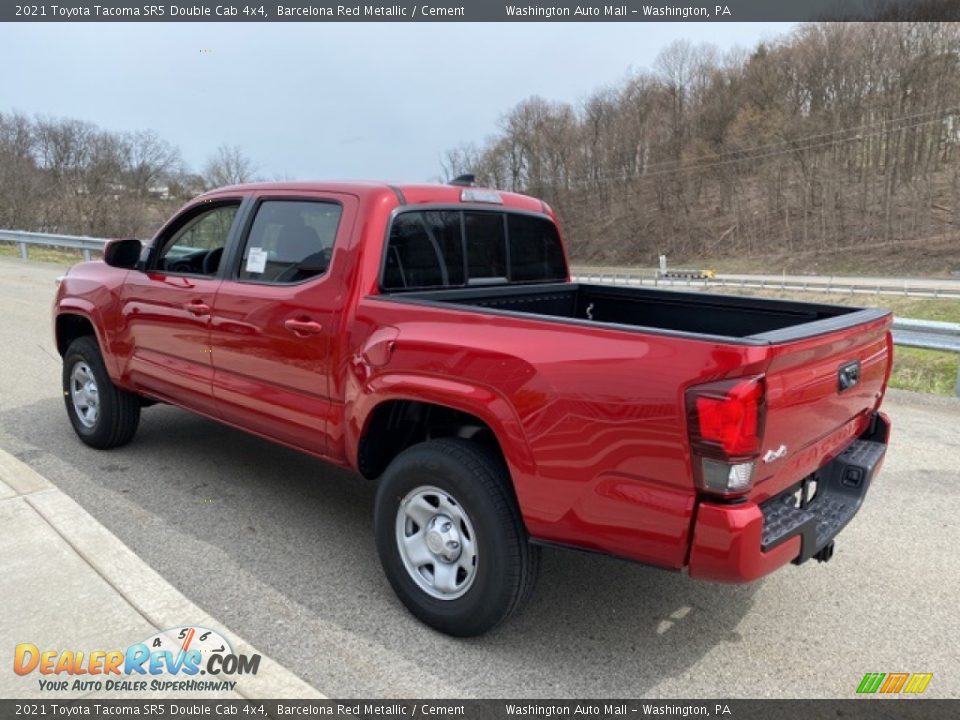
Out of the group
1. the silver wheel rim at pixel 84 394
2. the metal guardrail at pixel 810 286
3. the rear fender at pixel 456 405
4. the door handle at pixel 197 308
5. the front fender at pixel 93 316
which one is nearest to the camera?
the rear fender at pixel 456 405

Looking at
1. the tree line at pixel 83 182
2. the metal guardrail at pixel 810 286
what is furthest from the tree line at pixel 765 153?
the tree line at pixel 83 182

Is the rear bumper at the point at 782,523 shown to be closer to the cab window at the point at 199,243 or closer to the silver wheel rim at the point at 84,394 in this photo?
the cab window at the point at 199,243

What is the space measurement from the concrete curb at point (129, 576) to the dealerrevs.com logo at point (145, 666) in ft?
0.22

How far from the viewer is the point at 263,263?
3738 mm

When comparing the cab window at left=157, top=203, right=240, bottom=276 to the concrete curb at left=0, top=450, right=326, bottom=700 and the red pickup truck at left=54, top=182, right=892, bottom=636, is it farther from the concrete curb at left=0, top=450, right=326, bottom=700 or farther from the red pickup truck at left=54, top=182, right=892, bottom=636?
the concrete curb at left=0, top=450, right=326, bottom=700

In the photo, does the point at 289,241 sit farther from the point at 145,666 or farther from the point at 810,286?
the point at 810,286

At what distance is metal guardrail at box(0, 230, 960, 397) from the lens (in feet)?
24.0

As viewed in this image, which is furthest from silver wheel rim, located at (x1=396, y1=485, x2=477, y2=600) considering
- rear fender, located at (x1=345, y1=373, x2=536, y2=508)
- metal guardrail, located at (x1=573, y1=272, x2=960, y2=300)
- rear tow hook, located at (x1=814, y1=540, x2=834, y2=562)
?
metal guardrail, located at (x1=573, y1=272, x2=960, y2=300)

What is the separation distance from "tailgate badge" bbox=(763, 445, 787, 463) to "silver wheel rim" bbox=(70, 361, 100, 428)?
4556mm

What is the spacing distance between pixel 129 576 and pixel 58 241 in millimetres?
18951

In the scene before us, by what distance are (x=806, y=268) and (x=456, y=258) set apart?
47504 mm

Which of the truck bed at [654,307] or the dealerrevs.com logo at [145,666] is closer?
the dealerrevs.com logo at [145,666]

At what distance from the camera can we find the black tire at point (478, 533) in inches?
104

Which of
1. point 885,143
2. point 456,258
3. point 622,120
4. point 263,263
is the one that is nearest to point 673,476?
point 456,258
